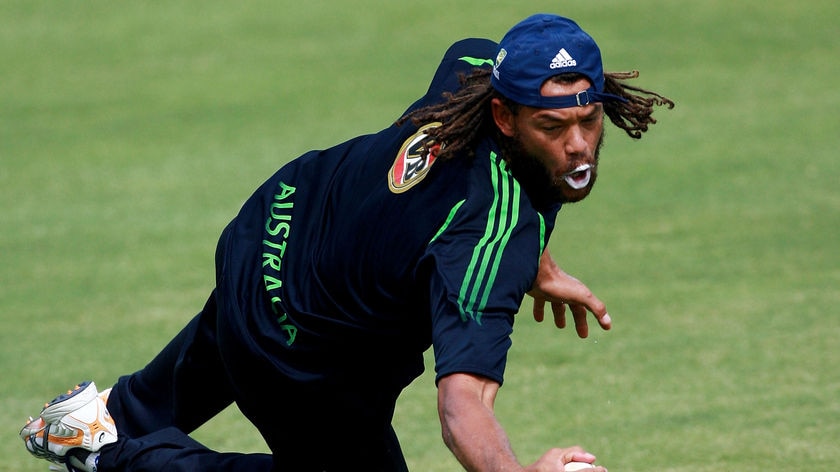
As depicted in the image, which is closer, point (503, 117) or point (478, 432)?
point (478, 432)

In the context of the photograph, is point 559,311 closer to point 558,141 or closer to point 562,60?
point 558,141

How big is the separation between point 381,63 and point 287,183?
10.4 m

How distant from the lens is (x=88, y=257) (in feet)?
33.2

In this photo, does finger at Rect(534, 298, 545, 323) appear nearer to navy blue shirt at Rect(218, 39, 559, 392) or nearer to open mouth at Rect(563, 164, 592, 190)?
navy blue shirt at Rect(218, 39, 559, 392)

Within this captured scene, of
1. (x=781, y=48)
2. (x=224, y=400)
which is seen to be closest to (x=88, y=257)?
(x=224, y=400)

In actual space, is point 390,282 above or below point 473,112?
below

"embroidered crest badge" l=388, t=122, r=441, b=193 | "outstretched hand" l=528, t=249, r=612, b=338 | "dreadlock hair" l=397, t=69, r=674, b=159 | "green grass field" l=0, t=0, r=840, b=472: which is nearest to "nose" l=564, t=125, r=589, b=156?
"dreadlock hair" l=397, t=69, r=674, b=159

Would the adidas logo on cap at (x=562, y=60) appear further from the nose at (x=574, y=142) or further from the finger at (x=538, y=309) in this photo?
the finger at (x=538, y=309)

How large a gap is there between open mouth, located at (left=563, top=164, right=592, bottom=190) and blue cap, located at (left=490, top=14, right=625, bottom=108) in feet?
0.64

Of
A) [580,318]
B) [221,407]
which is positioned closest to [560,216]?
[580,318]

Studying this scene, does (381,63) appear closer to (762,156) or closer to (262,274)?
(762,156)

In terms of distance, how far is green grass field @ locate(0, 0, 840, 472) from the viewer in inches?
281

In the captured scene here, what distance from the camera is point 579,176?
13.8ft

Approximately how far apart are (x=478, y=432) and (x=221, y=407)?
203 centimetres
